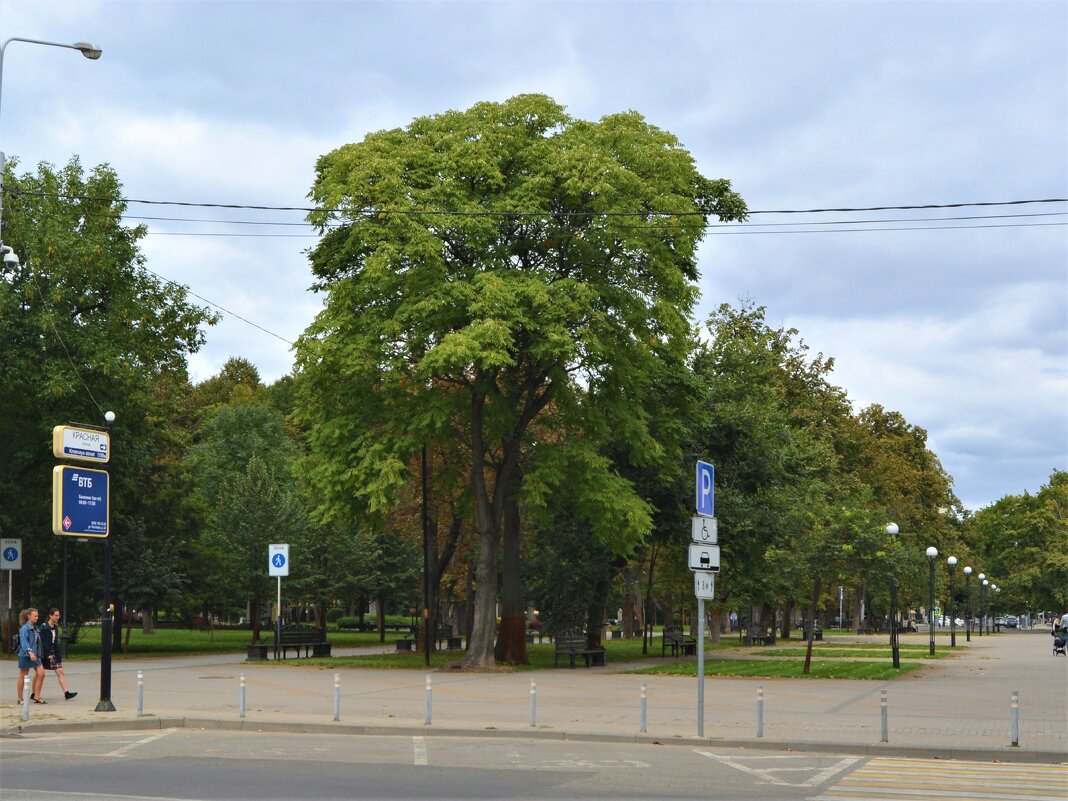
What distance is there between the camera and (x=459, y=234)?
110ft

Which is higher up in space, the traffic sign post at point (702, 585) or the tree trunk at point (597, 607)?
the traffic sign post at point (702, 585)

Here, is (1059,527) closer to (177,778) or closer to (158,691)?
(158,691)

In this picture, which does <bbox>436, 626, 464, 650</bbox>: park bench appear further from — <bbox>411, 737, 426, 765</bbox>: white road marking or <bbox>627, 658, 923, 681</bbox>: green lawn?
<bbox>411, 737, 426, 765</bbox>: white road marking

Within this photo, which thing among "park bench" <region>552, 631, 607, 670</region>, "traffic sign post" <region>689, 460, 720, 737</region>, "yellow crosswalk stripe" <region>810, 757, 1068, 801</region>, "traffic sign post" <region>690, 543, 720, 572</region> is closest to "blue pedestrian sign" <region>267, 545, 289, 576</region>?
"park bench" <region>552, 631, 607, 670</region>

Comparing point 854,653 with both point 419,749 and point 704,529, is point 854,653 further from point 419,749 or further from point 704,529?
point 419,749

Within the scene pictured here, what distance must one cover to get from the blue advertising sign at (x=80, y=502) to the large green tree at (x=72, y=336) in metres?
19.6

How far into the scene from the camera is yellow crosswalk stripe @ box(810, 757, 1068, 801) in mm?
12828

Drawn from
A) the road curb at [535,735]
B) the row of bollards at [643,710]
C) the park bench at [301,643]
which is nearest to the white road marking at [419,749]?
the road curb at [535,735]

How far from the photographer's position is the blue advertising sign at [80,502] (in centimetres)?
2116

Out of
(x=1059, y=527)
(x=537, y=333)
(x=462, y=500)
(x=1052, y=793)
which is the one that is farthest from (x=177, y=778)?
(x=1059, y=527)

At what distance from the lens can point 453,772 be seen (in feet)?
46.9

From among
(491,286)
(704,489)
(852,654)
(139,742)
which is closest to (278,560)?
(491,286)

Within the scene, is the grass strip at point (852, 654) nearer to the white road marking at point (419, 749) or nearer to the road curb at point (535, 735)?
the road curb at point (535, 735)

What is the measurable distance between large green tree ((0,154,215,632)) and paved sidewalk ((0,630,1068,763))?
10.5m
